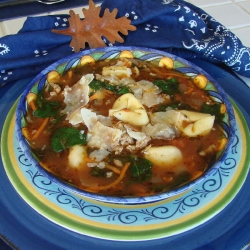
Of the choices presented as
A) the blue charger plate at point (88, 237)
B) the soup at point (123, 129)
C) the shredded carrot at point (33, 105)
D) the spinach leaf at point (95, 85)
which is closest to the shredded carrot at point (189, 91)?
the soup at point (123, 129)

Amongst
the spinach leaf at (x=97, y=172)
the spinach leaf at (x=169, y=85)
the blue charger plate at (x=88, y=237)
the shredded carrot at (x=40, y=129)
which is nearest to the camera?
the blue charger plate at (x=88, y=237)

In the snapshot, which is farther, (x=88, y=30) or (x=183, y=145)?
(x=88, y=30)

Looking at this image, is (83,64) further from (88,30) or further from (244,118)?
(244,118)

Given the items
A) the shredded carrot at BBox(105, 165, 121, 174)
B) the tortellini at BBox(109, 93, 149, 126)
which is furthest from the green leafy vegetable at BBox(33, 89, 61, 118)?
the shredded carrot at BBox(105, 165, 121, 174)

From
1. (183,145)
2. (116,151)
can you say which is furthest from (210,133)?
(116,151)

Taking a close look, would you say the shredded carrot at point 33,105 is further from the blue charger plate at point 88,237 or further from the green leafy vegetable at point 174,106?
the green leafy vegetable at point 174,106

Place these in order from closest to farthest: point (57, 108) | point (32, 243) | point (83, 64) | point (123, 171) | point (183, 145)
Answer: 1. point (32, 243)
2. point (123, 171)
3. point (183, 145)
4. point (57, 108)
5. point (83, 64)
